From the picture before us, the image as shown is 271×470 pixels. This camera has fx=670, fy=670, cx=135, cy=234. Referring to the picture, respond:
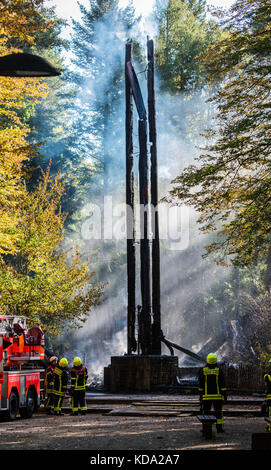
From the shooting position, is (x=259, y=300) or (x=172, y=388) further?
(x=259, y=300)

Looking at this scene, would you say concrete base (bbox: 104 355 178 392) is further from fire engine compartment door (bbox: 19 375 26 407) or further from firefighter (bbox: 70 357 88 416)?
fire engine compartment door (bbox: 19 375 26 407)

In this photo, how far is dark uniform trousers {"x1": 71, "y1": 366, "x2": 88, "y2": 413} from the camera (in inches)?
628

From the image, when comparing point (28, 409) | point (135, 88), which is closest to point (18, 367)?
point (28, 409)

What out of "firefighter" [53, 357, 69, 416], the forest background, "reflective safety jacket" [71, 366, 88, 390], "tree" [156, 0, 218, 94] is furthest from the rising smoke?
"reflective safety jacket" [71, 366, 88, 390]

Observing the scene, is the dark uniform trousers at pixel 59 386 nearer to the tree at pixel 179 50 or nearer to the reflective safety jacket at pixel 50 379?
the reflective safety jacket at pixel 50 379

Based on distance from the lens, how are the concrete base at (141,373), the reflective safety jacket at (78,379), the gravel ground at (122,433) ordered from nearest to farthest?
the gravel ground at (122,433), the reflective safety jacket at (78,379), the concrete base at (141,373)

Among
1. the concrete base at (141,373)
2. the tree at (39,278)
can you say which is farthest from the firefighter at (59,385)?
the tree at (39,278)

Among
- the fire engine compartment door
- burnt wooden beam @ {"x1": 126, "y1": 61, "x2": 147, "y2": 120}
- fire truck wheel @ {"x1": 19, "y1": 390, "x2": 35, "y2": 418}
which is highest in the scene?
burnt wooden beam @ {"x1": 126, "y1": 61, "x2": 147, "y2": 120}

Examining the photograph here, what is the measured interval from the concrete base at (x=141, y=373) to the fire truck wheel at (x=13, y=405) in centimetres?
581

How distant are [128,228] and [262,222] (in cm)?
803

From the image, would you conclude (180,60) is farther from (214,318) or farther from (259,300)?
(259,300)

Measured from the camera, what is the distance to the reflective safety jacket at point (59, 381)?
16.5 m
